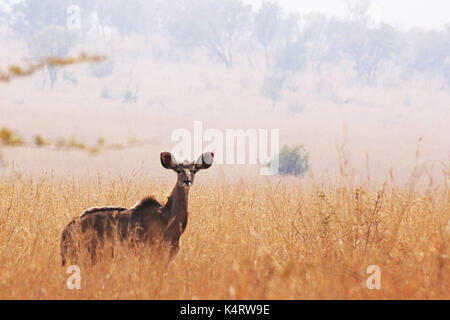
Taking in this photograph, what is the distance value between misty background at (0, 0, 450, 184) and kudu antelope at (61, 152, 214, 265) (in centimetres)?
3960

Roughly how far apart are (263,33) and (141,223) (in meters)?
86.3

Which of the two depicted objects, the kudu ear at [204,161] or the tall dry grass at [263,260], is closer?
the tall dry grass at [263,260]

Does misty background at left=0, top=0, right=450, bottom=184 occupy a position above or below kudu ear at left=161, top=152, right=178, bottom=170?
above

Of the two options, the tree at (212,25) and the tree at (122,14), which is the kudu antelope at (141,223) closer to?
the tree at (212,25)

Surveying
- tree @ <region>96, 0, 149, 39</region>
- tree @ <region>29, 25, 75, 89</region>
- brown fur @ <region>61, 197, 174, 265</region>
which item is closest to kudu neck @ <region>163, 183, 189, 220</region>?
brown fur @ <region>61, 197, 174, 265</region>

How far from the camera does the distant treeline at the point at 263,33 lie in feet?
285

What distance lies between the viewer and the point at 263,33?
298ft

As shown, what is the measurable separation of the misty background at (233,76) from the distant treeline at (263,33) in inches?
8.2

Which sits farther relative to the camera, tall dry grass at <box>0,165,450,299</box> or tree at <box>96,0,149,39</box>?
tree at <box>96,0,149,39</box>

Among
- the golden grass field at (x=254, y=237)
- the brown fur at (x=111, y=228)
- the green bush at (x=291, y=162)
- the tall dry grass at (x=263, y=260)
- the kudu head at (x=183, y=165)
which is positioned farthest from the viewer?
the green bush at (x=291, y=162)

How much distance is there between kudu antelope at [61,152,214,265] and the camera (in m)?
6.88

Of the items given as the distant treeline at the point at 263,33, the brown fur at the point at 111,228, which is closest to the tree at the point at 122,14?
the distant treeline at the point at 263,33

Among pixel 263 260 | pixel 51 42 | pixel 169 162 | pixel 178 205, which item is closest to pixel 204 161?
pixel 169 162

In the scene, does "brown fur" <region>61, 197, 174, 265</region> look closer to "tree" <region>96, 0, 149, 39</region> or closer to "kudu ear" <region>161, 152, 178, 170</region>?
"kudu ear" <region>161, 152, 178, 170</region>
